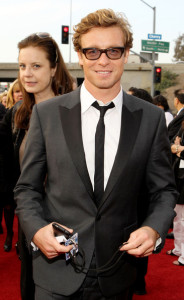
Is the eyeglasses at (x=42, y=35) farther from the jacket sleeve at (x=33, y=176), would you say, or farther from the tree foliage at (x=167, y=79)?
the tree foliage at (x=167, y=79)

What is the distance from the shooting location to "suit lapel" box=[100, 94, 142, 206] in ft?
6.33

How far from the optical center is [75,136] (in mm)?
1952

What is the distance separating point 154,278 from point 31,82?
117 inches

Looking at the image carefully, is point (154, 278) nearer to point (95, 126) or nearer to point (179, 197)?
point (179, 197)

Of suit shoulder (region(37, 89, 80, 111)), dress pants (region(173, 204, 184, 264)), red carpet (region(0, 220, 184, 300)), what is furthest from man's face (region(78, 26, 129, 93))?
dress pants (region(173, 204, 184, 264))

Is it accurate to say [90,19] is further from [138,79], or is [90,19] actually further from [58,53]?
[138,79]

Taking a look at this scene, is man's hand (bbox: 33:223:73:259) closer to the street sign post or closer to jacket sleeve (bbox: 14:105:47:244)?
jacket sleeve (bbox: 14:105:47:244)

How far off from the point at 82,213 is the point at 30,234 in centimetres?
26

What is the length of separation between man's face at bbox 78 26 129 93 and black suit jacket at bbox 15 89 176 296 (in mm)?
143

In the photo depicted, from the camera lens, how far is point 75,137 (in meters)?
1.95

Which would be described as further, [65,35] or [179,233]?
[65,35]

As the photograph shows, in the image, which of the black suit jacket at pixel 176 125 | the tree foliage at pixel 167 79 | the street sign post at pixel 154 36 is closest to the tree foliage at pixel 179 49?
the tree foliage at pixel 167 79

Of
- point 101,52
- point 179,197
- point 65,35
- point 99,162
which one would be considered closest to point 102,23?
point 101,52

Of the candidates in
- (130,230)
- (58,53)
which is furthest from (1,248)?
(130,230)
